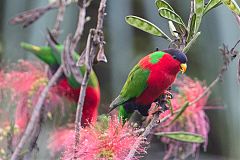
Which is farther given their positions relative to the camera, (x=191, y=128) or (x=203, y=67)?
(x=203, y=67)

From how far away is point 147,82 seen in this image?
1.87 feet

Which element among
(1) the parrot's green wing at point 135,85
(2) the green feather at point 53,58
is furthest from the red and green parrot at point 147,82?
(2) the green feather at point 53,58

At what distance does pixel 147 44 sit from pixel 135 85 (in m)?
2.35

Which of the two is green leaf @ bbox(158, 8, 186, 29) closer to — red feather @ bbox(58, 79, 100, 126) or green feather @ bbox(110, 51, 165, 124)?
green feather @ bbox(110, 51, 165, 124)

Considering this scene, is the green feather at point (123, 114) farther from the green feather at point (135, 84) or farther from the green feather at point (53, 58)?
the green feather at point (53, 58)

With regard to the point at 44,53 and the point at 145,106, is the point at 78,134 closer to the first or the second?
the point at 145,106

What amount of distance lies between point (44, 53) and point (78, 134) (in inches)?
10.5

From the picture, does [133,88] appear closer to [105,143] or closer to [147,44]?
[105,143]

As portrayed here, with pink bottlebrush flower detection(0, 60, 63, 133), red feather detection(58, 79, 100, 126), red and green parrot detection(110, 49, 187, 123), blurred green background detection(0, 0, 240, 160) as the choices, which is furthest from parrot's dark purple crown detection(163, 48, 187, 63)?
blurred green background detection(0, 0, 240, 160)

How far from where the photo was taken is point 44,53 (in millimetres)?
708

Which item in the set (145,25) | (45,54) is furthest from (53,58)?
(145,25)

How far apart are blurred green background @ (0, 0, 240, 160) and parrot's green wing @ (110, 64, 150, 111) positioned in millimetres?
1901

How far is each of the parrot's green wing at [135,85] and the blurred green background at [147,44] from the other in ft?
6.24

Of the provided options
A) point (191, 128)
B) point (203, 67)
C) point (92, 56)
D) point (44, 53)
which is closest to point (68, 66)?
point (92, 56)
